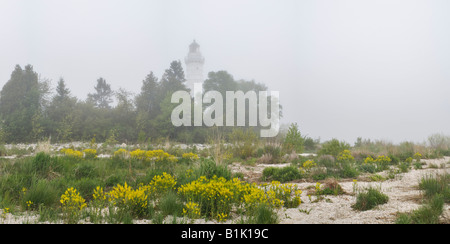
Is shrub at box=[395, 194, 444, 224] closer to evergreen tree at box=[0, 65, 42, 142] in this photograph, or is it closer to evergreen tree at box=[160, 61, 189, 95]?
evergreen tree at box=[0, 65, 42, 142]

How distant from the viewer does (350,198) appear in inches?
166

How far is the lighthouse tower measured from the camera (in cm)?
8206

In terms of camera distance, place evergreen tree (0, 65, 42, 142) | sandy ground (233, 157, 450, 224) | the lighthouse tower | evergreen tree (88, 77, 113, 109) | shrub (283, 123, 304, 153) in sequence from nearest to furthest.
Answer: sandy ground (233, 157, 450, 224) → shrub (283, 123, 304, 153) → evergreen tree (0, 65, 42, 142) → evergreen tree (88, 77, 113, 109) → the lighthouse tower

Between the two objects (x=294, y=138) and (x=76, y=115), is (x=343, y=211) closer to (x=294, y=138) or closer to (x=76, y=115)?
(x=294, y=138)

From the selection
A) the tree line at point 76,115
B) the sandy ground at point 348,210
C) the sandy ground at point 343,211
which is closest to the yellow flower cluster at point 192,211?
the sandy ground at point 343,211

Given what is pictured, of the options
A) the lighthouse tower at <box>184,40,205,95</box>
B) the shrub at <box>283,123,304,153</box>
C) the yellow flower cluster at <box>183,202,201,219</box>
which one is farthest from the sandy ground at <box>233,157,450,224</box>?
the lighthouse tower at <box>184,40,205,95</box>

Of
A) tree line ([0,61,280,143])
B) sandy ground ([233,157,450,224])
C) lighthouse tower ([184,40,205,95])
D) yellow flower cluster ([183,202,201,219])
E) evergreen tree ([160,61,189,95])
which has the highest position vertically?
lighthouse tower ([184,40,205,95])

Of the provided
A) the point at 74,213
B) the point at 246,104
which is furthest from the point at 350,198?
the point at 246,104

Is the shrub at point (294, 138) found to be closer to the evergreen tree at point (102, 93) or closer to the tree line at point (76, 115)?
the tree line at point (76, 115)

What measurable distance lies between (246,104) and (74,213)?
3368 centimetres

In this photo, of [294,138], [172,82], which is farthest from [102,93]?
[294,138]

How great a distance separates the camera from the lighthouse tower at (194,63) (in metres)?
82.1

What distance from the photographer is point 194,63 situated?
270 feet
